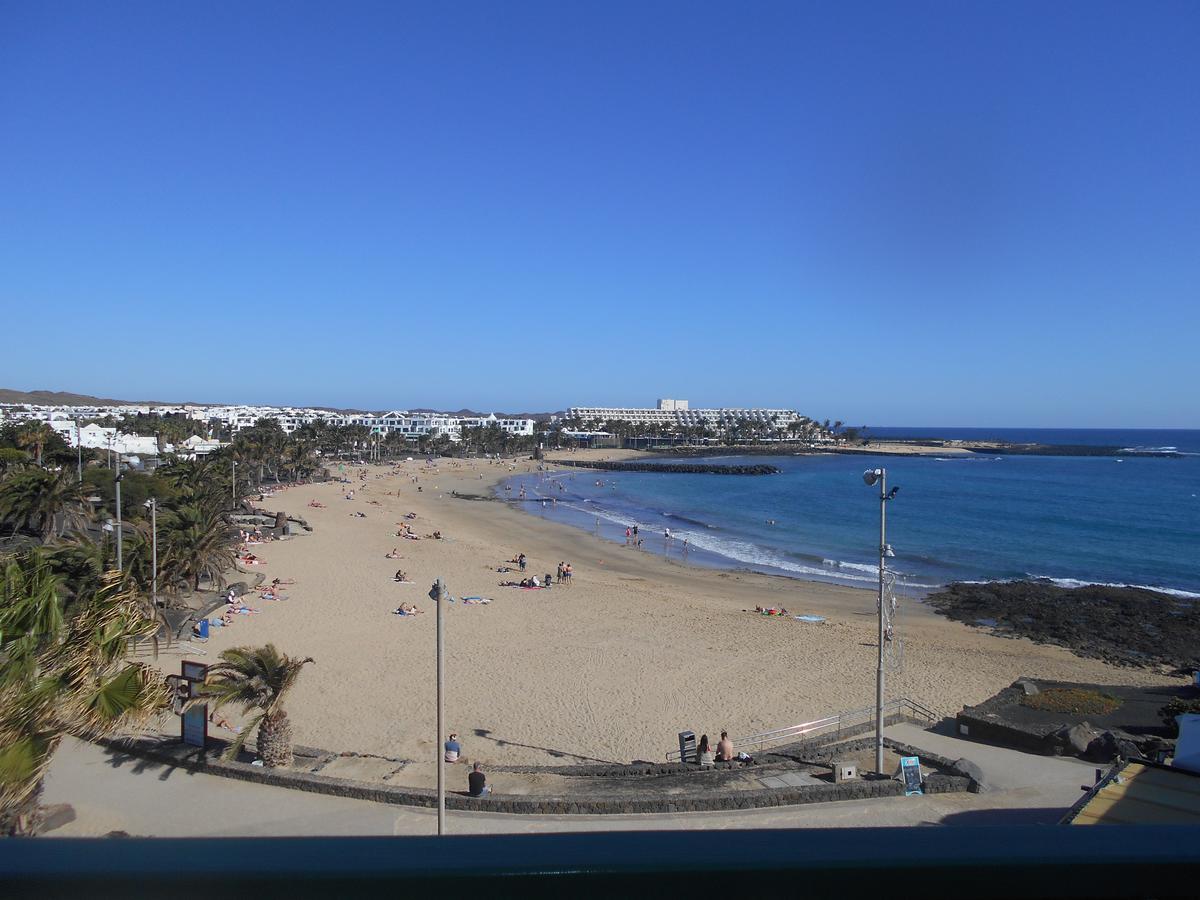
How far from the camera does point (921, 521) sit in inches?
2055

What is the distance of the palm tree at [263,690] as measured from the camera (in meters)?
11.5

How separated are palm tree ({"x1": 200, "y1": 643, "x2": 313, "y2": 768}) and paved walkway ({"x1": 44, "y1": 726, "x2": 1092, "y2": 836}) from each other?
719mm

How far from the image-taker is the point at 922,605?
29297 millimetres

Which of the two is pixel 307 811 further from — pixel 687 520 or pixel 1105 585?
pixel 687 520

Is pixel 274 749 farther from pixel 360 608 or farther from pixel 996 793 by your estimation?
pixel 360 608

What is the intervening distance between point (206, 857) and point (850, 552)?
41.8 m

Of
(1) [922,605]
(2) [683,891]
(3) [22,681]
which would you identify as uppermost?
(2) [683,891]

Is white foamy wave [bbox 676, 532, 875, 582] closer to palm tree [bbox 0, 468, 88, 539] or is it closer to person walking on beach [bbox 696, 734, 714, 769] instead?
person walking on beach [bbox 696, 734, 714, 769]

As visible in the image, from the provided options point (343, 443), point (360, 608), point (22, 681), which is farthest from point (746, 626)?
point (343, 443)

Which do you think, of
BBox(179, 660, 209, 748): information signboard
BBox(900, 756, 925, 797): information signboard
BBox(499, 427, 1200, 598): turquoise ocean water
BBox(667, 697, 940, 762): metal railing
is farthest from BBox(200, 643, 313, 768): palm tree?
BBox(499, 427, 1200, 598): turquoise ocean water

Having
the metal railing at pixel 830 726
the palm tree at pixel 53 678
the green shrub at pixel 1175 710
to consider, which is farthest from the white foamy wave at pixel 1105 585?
the palm tree at pixel 53 678

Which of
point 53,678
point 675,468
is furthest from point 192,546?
point 675,468

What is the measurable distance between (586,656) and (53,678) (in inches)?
669

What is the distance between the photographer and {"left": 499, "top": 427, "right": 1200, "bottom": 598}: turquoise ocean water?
3731 cm
